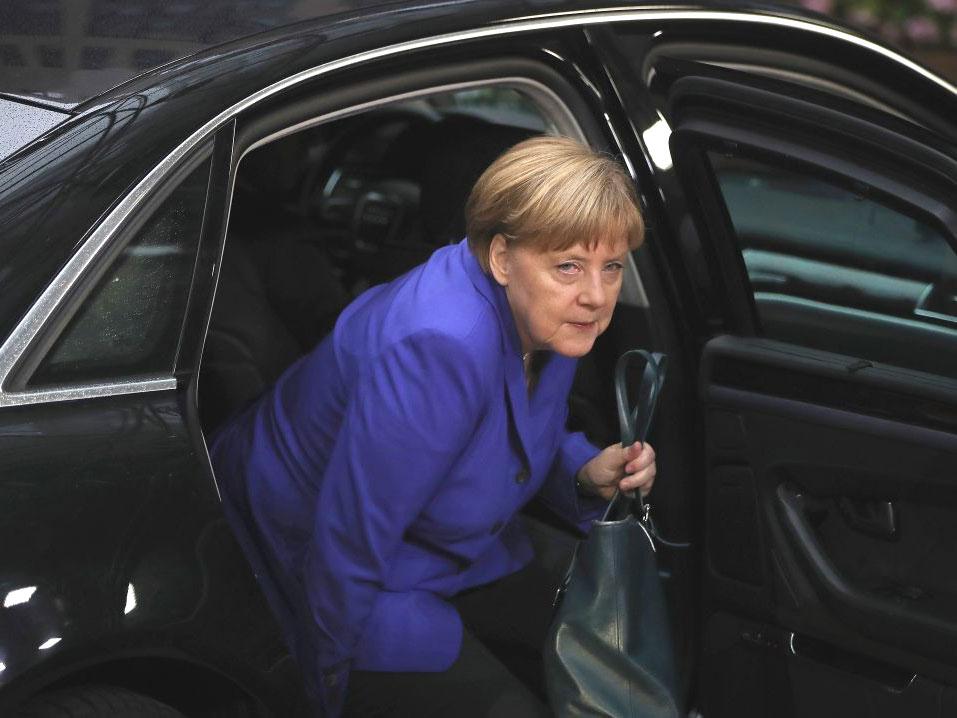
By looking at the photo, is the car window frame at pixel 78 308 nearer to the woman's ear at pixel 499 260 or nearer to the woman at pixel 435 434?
the woman at pixel 435 434

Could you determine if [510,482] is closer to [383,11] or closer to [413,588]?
[413,588]

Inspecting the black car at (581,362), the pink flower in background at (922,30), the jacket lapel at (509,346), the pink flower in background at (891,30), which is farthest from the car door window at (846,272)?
the pink flower in background at (891,30)

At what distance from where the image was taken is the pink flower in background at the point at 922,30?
9094mm

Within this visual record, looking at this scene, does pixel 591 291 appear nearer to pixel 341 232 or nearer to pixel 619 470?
pixel 619 470

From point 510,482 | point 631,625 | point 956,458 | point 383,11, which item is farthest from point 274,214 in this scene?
point 956,458

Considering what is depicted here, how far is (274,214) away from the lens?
343 cm

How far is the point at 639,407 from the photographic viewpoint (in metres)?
2.19

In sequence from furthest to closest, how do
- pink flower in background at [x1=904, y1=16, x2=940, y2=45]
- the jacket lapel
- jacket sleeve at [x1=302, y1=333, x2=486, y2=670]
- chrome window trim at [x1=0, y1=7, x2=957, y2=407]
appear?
pink flower in background at [x1=904, y1=16, x2=940, y2=45] < the jacket lapel < jacket sleeve at [x1=302, y1=333, x2=486, y2=670] < chrome window trim at [x1=0, y1=7, x2=957, y2=407]

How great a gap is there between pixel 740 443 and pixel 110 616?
40.0 inches

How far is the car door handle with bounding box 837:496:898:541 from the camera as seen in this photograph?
85.1 inches

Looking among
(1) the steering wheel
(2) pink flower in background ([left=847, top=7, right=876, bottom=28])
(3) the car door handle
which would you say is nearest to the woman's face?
(3) the car door handle

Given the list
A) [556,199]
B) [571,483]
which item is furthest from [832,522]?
[556,199]

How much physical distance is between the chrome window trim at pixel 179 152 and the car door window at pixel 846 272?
0.33 metres

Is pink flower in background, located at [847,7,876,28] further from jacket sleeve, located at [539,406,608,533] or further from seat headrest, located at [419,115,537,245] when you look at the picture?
jacket sleeve, located at [539,406,608,533]
